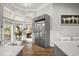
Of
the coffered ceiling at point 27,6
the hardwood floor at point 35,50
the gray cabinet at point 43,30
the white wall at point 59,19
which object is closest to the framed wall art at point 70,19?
the white wall at point 59,19

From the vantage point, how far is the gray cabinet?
5.87 ft

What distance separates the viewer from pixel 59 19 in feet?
5.75

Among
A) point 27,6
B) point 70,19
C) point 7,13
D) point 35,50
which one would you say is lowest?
point 35,50

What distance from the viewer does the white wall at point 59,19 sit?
173 cm

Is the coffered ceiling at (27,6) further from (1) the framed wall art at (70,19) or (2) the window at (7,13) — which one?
(1) the framed wall art at (70,19)

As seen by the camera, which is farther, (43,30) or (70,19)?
(43,30)

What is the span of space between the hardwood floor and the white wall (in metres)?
0.20

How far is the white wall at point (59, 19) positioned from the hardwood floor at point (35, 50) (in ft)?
0.64

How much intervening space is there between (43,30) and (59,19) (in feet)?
1.07

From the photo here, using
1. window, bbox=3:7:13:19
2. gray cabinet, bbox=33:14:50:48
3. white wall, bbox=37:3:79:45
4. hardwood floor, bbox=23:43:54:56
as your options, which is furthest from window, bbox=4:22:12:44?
white wall, bbox=37:3:79:45

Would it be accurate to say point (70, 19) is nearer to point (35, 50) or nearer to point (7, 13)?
point (35, 50)

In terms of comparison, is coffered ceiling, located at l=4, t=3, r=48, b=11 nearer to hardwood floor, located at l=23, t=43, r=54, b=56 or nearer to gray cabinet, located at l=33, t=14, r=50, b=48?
gray cabinet, located at l=33, t=14, r=50, b=48

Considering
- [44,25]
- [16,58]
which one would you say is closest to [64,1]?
[44,25]

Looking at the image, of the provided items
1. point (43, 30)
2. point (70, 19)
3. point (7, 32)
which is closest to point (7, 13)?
point (7, 32)
